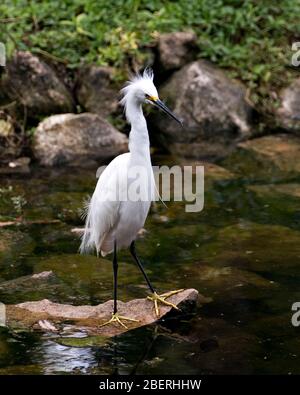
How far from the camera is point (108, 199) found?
18.9 feet

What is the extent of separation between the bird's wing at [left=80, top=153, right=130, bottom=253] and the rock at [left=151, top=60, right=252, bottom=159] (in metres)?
5.70

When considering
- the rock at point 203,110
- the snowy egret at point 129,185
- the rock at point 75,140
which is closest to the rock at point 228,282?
the snowy egret at point 129,185

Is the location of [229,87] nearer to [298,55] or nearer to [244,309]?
[298,55]

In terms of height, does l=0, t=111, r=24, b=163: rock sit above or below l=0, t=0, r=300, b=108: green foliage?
below

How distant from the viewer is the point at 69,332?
5.58m

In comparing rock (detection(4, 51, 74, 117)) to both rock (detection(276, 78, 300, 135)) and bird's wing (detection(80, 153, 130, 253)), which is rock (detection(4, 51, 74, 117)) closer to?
rock (detection(276, 78, 300, 135))

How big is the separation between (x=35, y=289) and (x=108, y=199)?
1.16 meters

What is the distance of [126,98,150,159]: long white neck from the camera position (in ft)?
18.4

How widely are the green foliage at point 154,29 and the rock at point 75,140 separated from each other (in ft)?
4.28

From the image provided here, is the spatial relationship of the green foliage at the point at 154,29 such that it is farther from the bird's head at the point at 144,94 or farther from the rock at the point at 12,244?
the bird's head at the point at 144,94

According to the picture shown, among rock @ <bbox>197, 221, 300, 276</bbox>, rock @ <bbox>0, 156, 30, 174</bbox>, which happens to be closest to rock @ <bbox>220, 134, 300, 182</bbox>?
rock @ <bbox>197, 221, 300, 276</bbox>

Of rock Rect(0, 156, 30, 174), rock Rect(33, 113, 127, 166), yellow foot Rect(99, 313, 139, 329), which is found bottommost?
yellow foot Rect(99, 313, 139, 329)

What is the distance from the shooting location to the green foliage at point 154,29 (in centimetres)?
1169

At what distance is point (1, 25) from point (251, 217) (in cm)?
497
